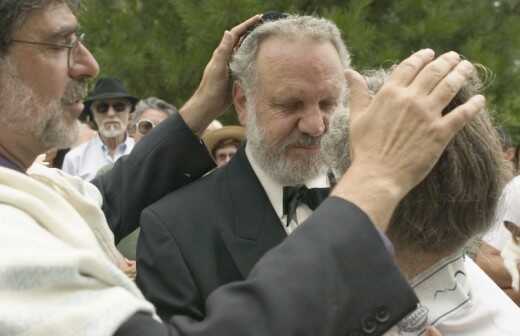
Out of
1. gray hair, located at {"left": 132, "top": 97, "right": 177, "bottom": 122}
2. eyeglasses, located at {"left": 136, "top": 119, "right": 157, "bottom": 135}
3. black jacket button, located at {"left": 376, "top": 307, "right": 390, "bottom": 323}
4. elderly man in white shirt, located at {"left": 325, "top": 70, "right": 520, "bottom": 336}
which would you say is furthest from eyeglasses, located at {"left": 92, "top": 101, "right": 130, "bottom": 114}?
black jacket button, located at {"left": 376, "top": 307, "right": 390, "bottom": 323}

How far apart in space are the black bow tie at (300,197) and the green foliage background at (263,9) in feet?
17.0

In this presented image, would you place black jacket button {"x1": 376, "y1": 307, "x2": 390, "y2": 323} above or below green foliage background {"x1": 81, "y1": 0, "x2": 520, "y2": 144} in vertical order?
above

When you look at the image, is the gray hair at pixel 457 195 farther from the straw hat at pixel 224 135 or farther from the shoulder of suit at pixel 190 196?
the straw hat at pixel 224 135

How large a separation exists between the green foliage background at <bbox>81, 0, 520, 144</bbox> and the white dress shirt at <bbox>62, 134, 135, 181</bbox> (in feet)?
3.34

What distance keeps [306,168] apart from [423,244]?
113 centimetres

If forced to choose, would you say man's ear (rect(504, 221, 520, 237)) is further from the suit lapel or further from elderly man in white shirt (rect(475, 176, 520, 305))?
the suit lapel

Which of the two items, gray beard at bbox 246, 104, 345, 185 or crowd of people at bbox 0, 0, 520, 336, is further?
gray beard at bbox 246, 104, 345, 185

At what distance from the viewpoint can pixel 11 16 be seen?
83.7 inches

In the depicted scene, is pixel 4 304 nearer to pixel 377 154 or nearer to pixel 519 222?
pixel 377 154

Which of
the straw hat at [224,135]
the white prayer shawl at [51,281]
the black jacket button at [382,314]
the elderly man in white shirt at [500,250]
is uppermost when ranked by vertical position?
the white prayer shawl at [51,281]

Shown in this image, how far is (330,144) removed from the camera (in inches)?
87.5

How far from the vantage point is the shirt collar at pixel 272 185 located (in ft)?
9.96

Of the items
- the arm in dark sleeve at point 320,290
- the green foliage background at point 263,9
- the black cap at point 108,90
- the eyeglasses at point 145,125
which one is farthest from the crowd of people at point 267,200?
the green foliage background at point 263,9

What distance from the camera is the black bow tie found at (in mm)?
3051
